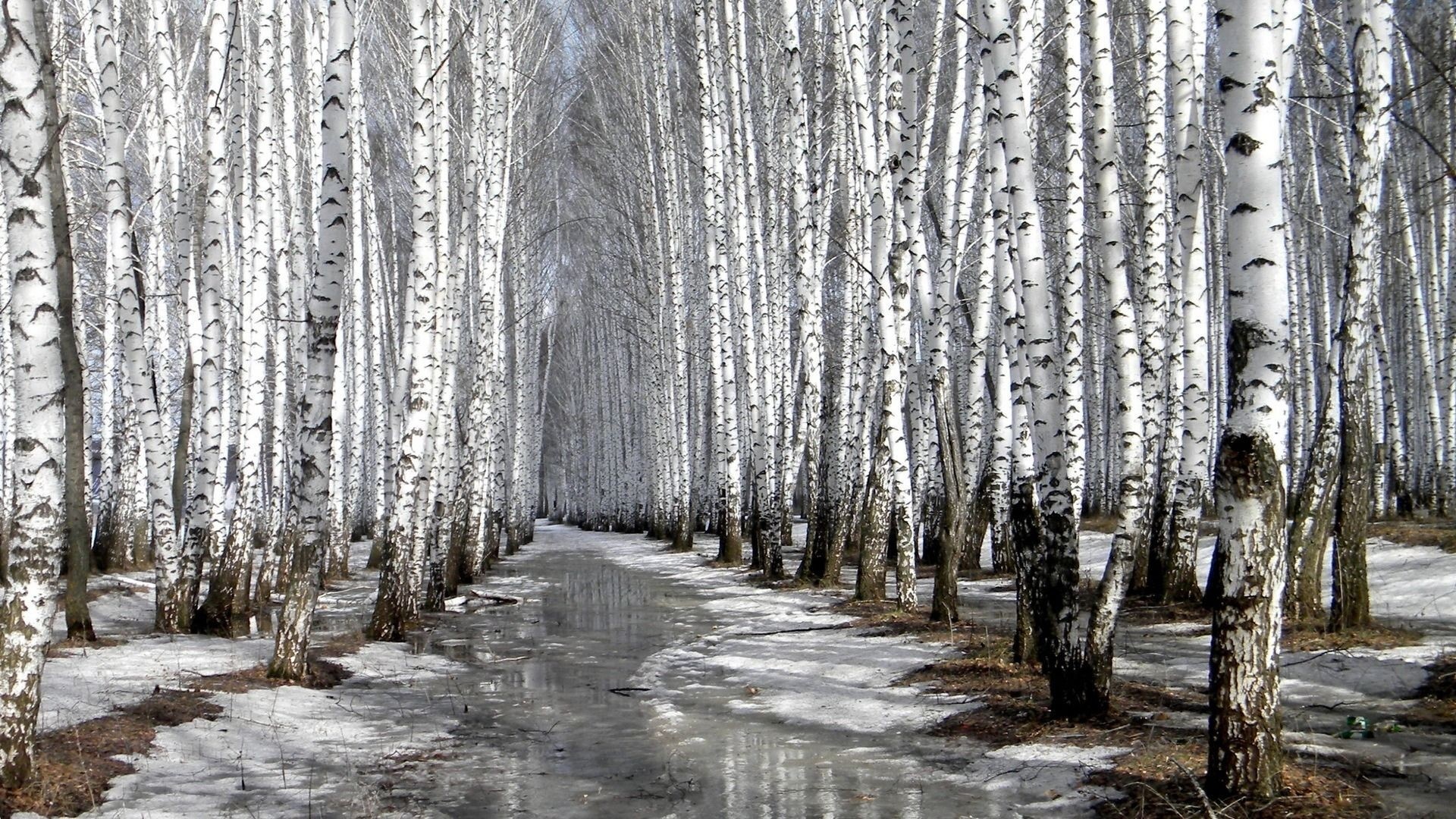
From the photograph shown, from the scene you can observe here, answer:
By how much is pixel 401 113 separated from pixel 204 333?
1205 centimetres

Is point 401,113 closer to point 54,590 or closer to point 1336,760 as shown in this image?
point 54,590

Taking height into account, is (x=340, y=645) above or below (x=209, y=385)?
below

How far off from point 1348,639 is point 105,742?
8.56 m

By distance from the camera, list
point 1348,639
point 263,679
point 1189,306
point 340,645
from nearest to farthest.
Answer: point 1348,639
point 263,679
point 1189,306
point 340,645

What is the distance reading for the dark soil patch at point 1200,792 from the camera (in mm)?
4051

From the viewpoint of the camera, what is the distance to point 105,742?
5.63 m

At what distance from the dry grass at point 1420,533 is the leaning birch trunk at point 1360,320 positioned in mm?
4924

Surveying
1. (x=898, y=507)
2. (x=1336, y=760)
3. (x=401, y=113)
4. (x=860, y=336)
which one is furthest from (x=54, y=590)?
(x=401, y=113)

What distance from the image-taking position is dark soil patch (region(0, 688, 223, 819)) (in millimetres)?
4617

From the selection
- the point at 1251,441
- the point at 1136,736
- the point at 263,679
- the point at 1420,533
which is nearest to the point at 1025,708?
the point at 1136,736

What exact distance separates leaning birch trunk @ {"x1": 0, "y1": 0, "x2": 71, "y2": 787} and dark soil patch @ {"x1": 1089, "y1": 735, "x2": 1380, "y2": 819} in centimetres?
511

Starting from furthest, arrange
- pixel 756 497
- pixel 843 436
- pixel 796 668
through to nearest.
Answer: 1. pixel 756 497
2. pixel 843 436
3. pixel 796 668

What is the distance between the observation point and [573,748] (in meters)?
6.38

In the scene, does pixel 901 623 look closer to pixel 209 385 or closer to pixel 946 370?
pixel 946 370
